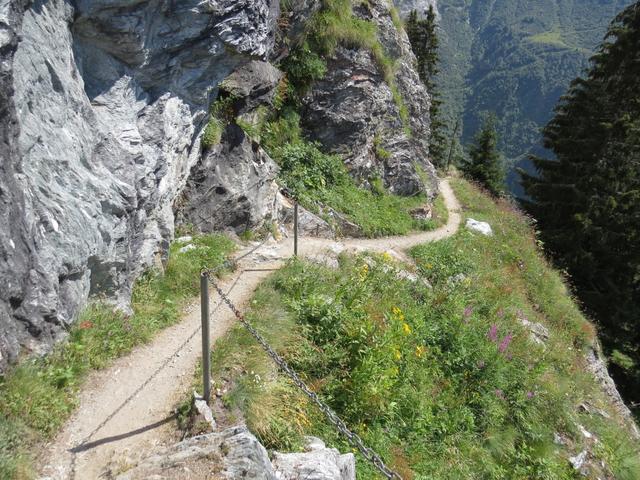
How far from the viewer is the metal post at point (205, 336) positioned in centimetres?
470

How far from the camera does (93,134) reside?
654cm

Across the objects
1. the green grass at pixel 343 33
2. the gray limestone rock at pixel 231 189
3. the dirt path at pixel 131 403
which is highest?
the green grass at pixel 343 33

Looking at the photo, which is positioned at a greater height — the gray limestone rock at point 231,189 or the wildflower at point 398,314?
the gray limestone rock at point 231,189

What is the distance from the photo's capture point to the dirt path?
4414 mm

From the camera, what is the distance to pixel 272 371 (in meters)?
6.01

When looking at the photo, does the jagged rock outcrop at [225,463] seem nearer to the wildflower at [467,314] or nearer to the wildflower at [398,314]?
the wildflower at [398,314]

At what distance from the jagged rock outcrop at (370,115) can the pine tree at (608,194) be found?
6.29 metres

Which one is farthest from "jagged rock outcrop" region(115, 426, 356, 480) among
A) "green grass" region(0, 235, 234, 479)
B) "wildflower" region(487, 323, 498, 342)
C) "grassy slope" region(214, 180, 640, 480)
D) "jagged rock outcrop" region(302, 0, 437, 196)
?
"jagged rock outcrop" region(302, 0, 437, 196)

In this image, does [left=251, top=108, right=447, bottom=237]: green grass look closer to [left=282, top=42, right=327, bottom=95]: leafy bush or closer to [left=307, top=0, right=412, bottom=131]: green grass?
[left=282, top=42, right=327, bottom=95]: leafy bush

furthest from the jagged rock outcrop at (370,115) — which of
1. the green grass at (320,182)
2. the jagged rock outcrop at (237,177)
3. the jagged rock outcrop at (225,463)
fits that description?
the jagged rock outcrop at (225,463)

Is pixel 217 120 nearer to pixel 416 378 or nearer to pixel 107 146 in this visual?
pixel 107 146

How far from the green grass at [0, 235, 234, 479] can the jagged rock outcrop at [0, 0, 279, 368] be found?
26cm

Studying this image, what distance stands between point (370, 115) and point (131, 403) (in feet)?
49.6

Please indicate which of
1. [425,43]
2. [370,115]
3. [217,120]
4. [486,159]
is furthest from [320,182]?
[425,43]
